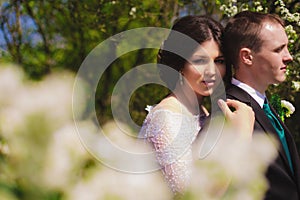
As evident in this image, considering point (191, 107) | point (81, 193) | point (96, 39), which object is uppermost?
point (81, 193)

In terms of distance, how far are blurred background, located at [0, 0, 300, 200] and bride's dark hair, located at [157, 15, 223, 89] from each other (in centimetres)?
64

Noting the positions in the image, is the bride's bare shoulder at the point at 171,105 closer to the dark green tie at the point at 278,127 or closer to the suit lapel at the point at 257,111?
the suit lapel at the point at 257,111

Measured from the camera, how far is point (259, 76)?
2.36 meters

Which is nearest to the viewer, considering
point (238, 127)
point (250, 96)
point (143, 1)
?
point (238, 127)

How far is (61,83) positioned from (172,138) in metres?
1.71

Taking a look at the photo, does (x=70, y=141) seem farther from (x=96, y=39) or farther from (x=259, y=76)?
(x=96, y=39)

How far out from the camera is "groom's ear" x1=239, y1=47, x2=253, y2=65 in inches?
93.6

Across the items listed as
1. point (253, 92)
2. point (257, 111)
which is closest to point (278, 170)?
point (257, 111)

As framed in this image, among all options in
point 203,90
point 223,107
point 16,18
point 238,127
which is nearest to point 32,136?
point 238,127

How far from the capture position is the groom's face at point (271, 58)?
231 cm

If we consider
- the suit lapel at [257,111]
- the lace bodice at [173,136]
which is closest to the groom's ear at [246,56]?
the suit lapel at [257,111]

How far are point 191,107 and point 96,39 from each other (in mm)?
6394

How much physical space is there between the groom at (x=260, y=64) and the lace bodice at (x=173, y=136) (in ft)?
0.76

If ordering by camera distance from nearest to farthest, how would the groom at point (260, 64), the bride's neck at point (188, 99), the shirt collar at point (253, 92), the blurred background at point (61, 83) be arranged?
the blurred background at point (61, 83)
the groom at point (260, 64)
the shirt collar at point (253, 92)
the bride's neck at point (188, 99)
